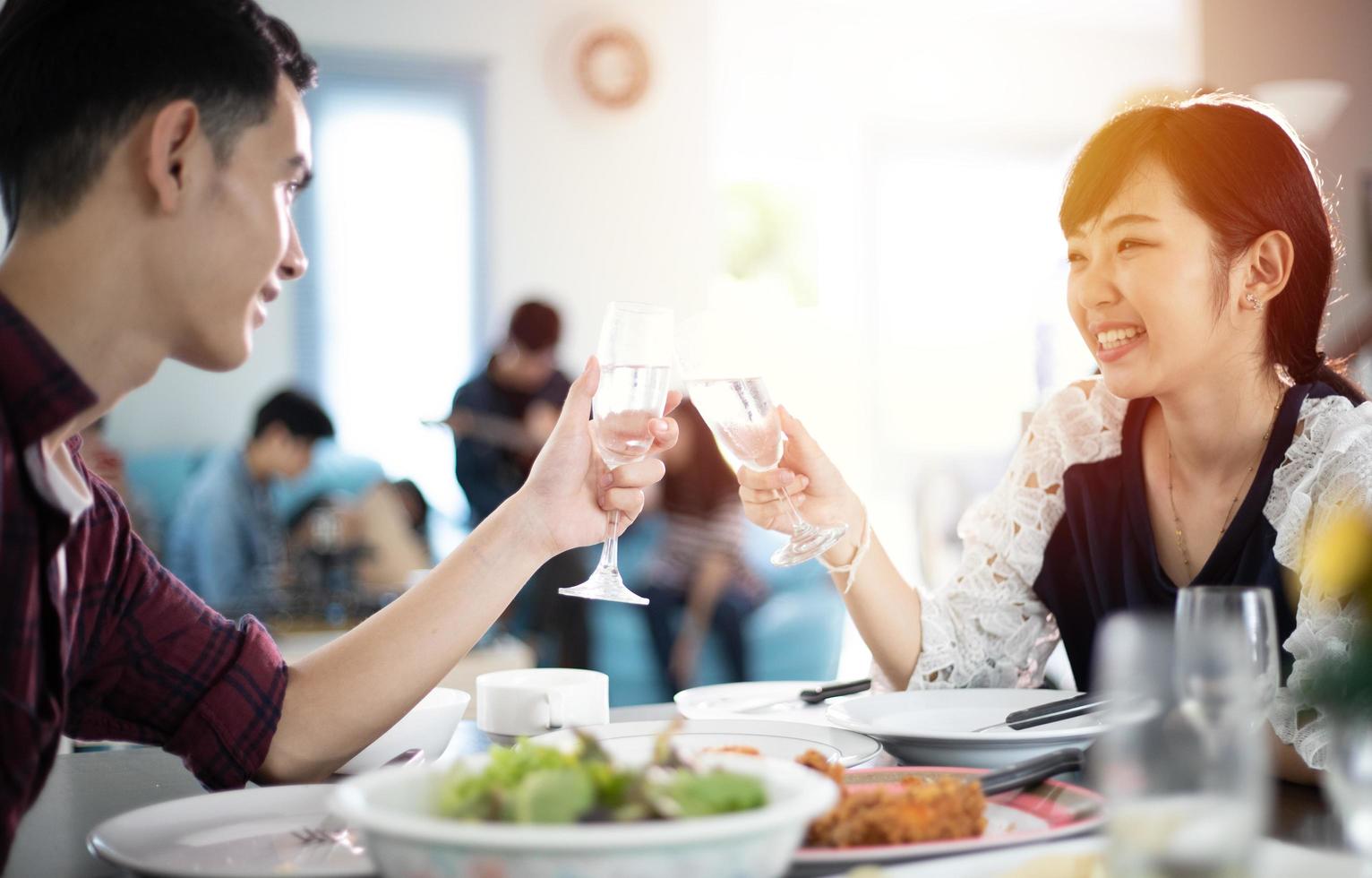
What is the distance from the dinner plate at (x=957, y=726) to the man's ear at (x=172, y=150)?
715 millimetres

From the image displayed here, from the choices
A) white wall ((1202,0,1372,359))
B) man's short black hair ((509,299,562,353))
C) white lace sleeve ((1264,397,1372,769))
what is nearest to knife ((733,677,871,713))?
white lace sleeve ((1264,397,1372,769))

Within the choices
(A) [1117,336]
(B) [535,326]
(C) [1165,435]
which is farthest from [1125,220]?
(B) [535,326]

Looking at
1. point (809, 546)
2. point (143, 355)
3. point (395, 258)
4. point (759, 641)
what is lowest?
point (759, 641)

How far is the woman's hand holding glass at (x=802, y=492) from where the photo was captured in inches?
58.4

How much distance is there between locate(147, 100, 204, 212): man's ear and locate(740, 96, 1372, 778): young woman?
2.31 ft

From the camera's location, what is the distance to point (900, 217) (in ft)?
26.6

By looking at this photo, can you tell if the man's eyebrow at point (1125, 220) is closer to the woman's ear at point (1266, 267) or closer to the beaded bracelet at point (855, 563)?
the woman's ear at point (1266, 267)

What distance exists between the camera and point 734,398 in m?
1.33

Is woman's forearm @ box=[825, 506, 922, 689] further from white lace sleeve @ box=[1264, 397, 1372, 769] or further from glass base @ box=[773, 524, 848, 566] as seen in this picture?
white lace sleeve @ box=[1264, 397, 1372, 769]

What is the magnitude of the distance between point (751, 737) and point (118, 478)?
3.91 metres

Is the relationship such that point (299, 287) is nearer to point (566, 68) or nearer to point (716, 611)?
point (566, 68)

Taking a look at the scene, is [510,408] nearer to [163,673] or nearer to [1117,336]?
[1117,336]

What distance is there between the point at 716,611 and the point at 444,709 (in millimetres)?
2837

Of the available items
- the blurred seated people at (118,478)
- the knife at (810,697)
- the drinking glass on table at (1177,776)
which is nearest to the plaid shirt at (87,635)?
the knife at (810,697)
